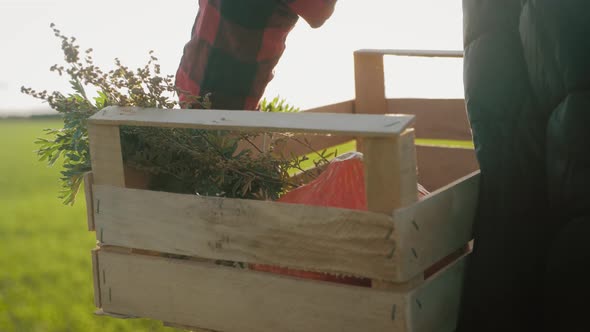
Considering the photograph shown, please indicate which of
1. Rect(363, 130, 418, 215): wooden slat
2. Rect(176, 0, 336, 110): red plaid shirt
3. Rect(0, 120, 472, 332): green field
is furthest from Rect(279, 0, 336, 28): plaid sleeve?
Rect(0, 120, 472, 332): green field

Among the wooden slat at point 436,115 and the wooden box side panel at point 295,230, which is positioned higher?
the wooden slat at point 436,115

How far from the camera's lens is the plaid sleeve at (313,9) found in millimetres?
1828

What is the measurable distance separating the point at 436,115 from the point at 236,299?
1313 millimetres

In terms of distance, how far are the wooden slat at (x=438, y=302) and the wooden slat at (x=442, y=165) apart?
3.20 feet

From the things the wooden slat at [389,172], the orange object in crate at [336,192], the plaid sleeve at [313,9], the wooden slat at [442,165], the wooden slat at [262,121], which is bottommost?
the wooden slat at [442,165]

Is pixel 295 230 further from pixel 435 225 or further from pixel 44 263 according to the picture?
pixel 44 263

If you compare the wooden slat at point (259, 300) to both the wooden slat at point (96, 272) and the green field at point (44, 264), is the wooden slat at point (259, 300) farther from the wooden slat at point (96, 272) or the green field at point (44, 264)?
the green field at point (44, 264)

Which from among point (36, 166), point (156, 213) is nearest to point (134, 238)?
point (156, 213)

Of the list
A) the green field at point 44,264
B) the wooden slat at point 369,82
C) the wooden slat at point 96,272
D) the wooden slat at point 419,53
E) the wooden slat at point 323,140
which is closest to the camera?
the wooden slat at point 96,272

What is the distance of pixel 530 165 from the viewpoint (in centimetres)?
145

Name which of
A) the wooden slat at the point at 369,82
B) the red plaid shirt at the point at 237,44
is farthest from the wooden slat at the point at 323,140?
the red plaid shirt at the point at 237,44

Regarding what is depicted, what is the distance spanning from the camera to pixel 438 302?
4.74 ft

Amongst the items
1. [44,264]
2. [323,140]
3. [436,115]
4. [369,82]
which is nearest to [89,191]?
[323,140]

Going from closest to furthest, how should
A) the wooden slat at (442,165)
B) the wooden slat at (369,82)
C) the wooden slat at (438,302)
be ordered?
the wooden slat at (438,302) → the wooden slat at (442,165) → the wooden slat at (369,82)
